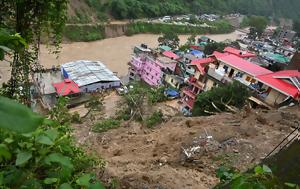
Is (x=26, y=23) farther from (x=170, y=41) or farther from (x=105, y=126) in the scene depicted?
(x=170, y=41)

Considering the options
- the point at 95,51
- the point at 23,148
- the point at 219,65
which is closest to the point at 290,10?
the point at 95,51

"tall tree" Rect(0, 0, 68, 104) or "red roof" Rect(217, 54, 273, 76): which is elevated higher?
"tall tree" Rect(0, 0, 68, 104)

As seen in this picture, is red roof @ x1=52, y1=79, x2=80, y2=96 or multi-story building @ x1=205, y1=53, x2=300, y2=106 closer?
multi-story building @ x1=205, y1=53, x2=300, y2=106

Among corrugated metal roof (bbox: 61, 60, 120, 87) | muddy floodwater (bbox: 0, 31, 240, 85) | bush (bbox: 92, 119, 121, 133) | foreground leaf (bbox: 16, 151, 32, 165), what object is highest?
foreground leaf (bbox: 16, 151, 32, 165)

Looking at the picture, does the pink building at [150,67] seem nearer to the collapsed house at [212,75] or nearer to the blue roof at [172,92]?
the collapsed house at [212,75]

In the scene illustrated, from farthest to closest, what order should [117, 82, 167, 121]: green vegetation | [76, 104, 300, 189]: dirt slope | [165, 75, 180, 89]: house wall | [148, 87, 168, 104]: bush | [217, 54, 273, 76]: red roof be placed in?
[165, 75, 180, 89]: house wall, [148, 87, 168, 104]: bush, [217, 54, 273, 76]: red roof, [117, 82, 167, 121]: green vegetation, [76, 104, 300, 189]: dirt slope

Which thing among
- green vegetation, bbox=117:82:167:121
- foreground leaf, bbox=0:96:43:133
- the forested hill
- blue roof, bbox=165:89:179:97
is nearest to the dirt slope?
foreground leaf, bbox=0:96:43:133

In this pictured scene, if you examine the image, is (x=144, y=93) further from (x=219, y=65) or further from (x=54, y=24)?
(x=54, y=24)

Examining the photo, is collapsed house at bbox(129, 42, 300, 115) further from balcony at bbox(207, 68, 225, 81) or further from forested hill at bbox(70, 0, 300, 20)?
forested hill at bbox(70, 0, 300, 20)

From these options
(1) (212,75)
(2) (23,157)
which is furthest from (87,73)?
(2) (23,157)
